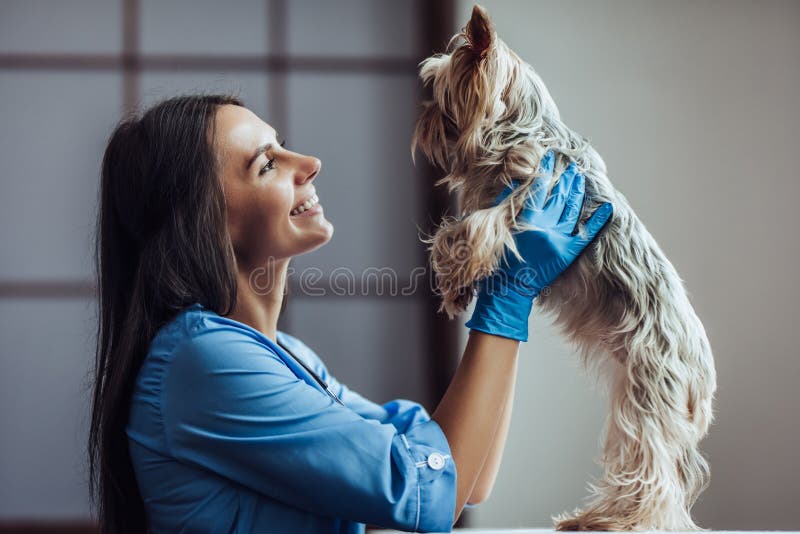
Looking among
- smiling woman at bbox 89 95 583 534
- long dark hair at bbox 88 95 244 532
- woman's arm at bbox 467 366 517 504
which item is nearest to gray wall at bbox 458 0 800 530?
woman's arm at bbox 467 366 517 504

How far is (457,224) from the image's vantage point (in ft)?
4.56

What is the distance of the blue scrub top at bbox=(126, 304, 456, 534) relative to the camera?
111 cm

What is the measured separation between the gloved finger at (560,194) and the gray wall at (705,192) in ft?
5.89

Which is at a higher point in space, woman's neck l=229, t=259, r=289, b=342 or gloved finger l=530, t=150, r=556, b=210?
gloved finger l=530, t=150, r=556, b=210

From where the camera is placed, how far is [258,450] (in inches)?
44.1

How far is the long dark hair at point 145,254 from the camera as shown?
51.1 inches

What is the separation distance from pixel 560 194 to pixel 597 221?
88 mm

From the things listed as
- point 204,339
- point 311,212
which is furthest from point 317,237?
point 204,339

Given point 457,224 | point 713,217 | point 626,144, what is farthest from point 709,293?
point 457,224

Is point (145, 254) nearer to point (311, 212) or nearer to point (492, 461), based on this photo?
point (311, 212)

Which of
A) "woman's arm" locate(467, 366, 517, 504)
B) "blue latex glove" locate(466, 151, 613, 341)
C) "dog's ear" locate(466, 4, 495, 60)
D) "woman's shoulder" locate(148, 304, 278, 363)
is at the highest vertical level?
"dog's ear" locate(466, 4, 495, 60)

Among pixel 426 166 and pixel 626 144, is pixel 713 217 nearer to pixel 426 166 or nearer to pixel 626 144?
pixel 626 144

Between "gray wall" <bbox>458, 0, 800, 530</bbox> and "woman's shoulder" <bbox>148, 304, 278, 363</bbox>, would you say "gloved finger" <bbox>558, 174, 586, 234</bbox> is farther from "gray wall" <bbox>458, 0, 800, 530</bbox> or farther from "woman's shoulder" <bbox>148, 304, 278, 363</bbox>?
"gray wall" <bbox>458, 0, 800, 530</bbox>

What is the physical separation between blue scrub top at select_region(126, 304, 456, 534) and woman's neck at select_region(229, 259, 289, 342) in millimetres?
200
